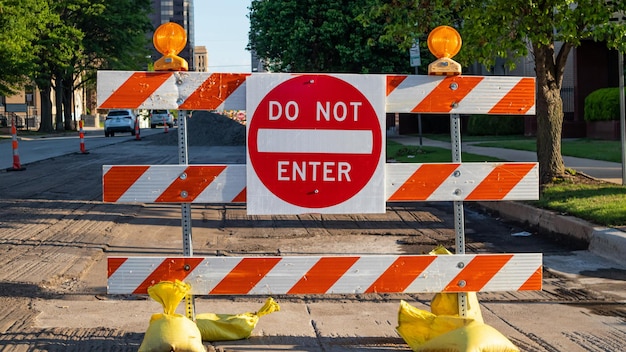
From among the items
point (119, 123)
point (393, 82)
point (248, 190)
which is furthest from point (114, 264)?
point (119, 123)

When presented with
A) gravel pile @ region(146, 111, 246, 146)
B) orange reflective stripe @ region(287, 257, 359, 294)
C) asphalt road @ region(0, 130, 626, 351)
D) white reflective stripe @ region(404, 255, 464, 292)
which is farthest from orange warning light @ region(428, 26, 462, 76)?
gravel pile @ region(146, 111, 246, 146)

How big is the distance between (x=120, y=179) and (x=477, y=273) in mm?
2210

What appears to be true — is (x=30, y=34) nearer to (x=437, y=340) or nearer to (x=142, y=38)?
(x=142, y=38)

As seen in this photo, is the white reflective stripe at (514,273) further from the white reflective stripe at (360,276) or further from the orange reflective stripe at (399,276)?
the white reflective stripe at (360,276)

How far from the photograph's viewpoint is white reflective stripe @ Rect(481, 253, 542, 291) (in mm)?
5062

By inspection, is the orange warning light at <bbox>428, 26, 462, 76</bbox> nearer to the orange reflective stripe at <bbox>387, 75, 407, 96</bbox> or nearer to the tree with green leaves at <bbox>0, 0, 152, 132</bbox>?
the orange reflective stripe at <bbox>387, 75, 407, 96</bbox>

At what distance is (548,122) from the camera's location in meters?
12.8

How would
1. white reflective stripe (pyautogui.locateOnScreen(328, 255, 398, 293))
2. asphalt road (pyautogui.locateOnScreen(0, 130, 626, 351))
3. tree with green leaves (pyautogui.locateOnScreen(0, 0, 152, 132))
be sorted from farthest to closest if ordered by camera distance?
1. tree with green leaves (pyautogui.locateOnScreen(0, 0, 152, 132))
2. asphalt road (pyautogui.locateOnScreen(0, 130, 626, 351))
3. white reflective stripe (pyautogui.locateOnScreen(328, 255, 398, 293))

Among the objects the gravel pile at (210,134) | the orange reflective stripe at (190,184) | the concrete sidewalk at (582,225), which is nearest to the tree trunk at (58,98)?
the gravel pile at (210,134)

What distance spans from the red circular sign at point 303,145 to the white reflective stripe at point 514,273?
1.03 m

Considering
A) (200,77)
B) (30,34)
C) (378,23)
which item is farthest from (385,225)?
(30,34)

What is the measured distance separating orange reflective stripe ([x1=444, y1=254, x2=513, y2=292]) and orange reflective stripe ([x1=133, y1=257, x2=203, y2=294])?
156 cm

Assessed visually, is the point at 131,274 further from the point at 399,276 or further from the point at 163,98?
the point at 399,276

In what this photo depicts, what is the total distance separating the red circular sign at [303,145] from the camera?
16.0ft
